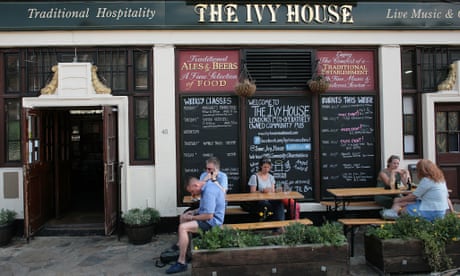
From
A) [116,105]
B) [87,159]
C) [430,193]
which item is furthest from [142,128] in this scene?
[87,159]

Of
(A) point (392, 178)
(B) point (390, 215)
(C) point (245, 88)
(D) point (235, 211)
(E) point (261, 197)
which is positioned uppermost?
(C) point (245, 88)

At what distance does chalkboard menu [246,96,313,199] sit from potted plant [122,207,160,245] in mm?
1954

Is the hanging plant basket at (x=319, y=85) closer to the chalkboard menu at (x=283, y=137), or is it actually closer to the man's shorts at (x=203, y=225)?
the chalkboard menu at (x=283, y=137)

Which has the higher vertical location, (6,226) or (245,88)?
(245,88)

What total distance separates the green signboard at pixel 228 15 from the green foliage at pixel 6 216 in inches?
125

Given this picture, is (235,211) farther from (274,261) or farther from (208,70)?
(208,70)

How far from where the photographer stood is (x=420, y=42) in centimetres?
685

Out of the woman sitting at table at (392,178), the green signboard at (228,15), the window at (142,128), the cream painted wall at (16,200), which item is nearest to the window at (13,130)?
the cream painted wall at (16,200)

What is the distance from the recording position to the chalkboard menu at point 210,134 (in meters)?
6.56

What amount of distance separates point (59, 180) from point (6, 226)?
1600 mm

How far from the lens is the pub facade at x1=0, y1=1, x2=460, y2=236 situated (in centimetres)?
641

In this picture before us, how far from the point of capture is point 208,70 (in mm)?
6633

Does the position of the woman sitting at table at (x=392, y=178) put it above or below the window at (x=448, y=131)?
below

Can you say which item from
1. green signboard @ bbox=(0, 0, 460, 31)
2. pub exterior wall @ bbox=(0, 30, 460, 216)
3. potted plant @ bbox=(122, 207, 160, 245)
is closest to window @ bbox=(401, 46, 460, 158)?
green signboard @ bbox=(0, 0, 460, 31)
